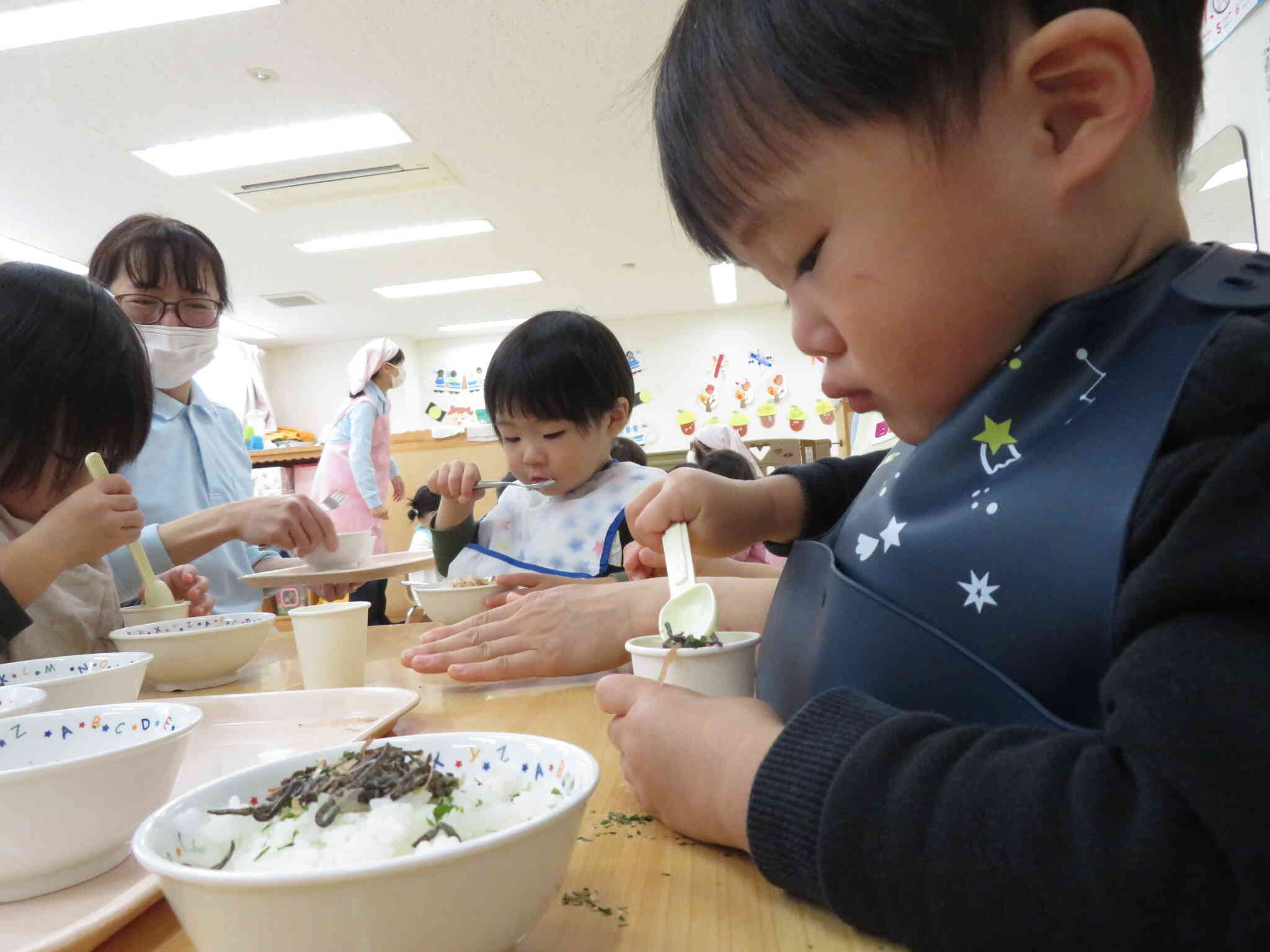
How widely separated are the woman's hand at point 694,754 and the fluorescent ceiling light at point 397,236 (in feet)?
19.0

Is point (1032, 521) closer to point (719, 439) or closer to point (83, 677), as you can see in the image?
point (83, 677)

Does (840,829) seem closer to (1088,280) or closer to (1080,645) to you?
(1080,645)

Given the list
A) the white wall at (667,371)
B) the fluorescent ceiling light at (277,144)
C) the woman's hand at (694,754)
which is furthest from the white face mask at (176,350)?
the white wall at (667,371)

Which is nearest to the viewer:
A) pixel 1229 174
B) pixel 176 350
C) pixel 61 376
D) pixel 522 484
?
pixel 61 376

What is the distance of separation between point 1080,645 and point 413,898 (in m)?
0.35

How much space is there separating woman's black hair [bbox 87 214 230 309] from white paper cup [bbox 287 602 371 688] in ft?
4.64

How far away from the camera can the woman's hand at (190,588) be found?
153 centimetres

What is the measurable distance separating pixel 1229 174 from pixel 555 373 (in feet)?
4.82

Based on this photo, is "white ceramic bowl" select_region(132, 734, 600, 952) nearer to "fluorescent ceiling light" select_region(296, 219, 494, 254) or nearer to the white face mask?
the white face mask

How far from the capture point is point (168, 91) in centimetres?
380

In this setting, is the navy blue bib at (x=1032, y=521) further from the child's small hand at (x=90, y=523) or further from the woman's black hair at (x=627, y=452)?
the woman's black hair at (x=627, y=452)

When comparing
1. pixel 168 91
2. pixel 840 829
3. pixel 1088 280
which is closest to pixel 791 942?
pixel 840 829

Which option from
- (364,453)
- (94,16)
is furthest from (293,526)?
(364,453)

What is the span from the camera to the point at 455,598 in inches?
48.4
